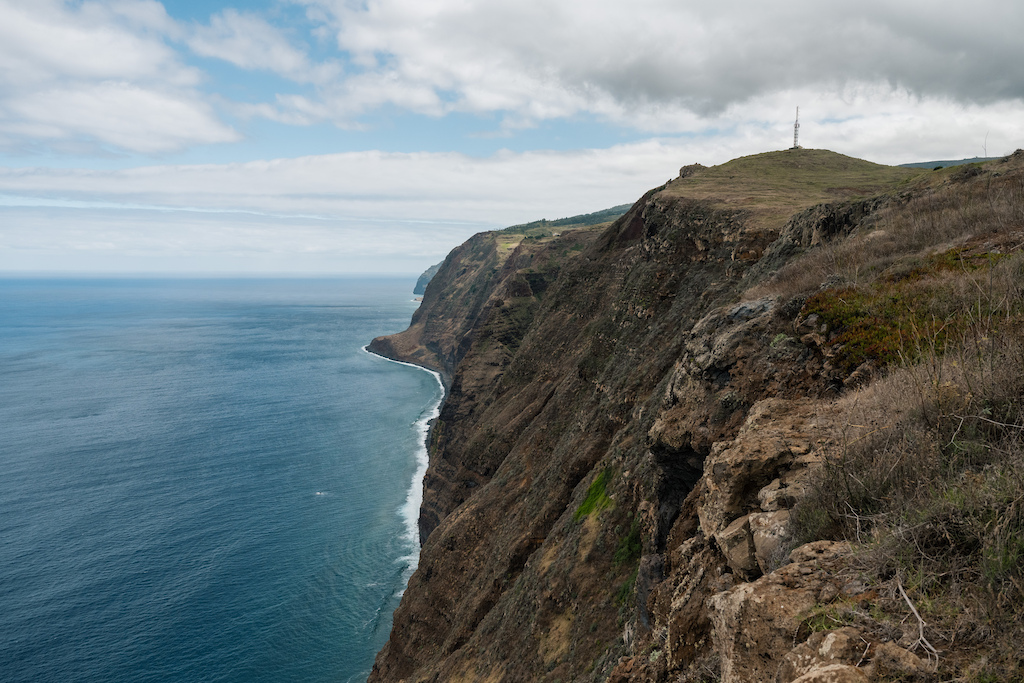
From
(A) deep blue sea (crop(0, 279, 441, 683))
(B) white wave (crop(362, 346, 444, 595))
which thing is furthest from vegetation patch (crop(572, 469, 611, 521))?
(A) deep blue sea (crop(0, 279, 441, 683))

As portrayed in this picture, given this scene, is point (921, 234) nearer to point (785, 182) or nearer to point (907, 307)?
point (907, 307)

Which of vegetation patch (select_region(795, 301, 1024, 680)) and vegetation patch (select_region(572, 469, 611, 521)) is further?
vegetation patch (select_region(572, 469, 611, 521))

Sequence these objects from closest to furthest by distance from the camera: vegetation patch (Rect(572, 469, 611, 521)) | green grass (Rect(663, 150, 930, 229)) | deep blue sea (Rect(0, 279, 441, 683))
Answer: vegetation patch (Rect(572, 469, 611, 521))
green grass (Rect(663, 150, 930, 229))
deep blue sea (Rect(0, 279, 441, 683))

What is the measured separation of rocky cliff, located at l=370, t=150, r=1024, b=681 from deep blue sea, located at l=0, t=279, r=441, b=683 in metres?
16.0

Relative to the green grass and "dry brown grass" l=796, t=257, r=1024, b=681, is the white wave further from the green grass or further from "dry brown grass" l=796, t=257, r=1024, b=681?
"dry brown grass" l=796, t=257, r=1024, b=681

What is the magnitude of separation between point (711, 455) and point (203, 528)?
70704 mm

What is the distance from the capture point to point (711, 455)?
36.6 feet

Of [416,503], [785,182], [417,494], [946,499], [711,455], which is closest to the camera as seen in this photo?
[946,499]

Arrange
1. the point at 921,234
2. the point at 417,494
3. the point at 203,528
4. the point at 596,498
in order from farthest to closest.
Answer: the point at 417,494 < the point at 203,528 < the point at 596,498 < the point at 921,234

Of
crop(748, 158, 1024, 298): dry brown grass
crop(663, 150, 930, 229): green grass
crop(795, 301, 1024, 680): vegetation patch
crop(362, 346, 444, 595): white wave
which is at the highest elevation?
crop(663, 150, 930, 229): green grass

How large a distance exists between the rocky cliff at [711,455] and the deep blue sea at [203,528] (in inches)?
630

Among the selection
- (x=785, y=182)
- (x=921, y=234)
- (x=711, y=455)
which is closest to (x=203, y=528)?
(x=711, y=455)

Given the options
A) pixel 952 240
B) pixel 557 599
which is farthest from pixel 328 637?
pixel 952 240

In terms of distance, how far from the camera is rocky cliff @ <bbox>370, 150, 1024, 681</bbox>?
6199 millimetres
